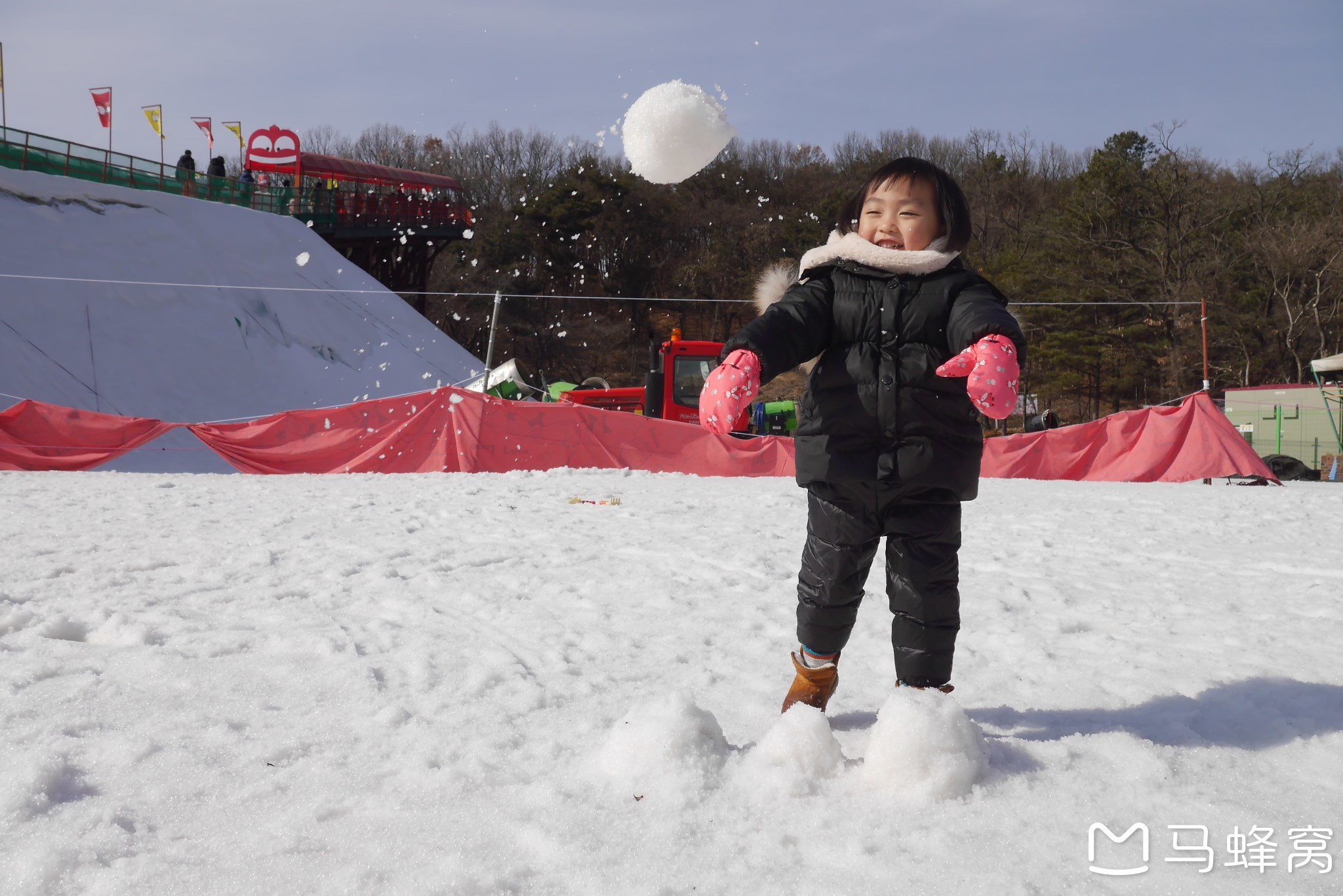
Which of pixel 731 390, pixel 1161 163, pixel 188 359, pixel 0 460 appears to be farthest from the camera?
pixel 1161 163

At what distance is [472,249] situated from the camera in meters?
34.4

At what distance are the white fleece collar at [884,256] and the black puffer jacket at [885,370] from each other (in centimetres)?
3

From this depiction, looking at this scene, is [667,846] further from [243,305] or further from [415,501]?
[243,305]

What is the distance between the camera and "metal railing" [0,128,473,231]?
67.6ft

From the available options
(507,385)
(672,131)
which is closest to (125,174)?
(507,385)

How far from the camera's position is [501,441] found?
35.1 feet

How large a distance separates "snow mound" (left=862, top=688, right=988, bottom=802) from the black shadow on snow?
416 millimetres

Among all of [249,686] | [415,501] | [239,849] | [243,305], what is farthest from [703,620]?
[243,305]

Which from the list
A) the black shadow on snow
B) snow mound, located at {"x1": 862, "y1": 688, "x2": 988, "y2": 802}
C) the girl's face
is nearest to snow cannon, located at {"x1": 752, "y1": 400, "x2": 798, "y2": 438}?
the black shadow on snow

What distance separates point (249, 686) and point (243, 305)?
21266 millimetres

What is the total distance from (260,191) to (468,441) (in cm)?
2005

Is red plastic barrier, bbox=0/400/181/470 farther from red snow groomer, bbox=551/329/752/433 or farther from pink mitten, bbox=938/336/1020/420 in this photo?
pink mitten, bbox=938/336/1020/420

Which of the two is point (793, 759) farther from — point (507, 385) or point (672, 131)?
point (507, 385)

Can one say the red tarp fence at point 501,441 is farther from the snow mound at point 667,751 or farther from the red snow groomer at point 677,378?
the snow mound at point 667,751
